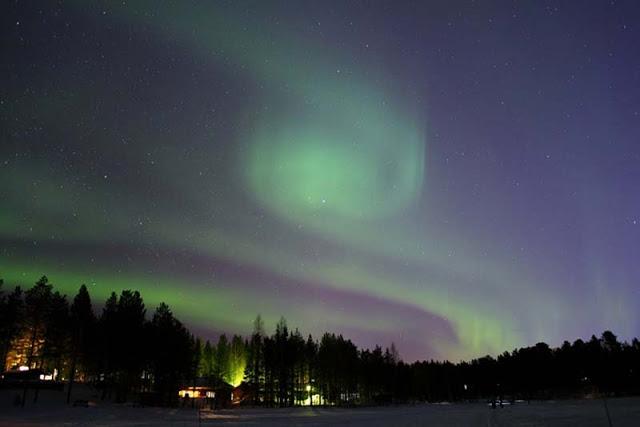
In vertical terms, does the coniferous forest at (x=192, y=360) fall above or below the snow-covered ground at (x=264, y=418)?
above

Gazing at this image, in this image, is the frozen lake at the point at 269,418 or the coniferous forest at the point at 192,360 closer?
the frozen lake at the point at 269,418

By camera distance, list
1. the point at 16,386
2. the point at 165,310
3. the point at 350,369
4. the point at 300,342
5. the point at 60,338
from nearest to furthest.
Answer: the point at 16,386
the point at 60,338
the point at 165,310
the point at 300,342
the point at 350,369

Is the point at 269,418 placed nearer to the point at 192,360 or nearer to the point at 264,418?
the point at 264,418

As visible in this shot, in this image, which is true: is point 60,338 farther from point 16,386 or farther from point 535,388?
point 535,388

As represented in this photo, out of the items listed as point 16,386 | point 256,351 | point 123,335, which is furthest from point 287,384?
point 16,386

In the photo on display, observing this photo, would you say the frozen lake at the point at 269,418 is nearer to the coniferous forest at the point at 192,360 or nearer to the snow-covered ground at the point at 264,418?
the snow-covered ground at the point at 264,418

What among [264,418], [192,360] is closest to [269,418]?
[264,418]

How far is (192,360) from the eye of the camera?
335 feet

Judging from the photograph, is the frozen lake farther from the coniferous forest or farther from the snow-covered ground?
the coniferous forest

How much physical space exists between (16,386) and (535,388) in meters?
175

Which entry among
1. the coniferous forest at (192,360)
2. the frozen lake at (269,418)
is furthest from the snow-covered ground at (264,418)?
the coniferous forest at (192,360)

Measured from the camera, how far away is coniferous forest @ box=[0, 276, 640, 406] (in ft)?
277

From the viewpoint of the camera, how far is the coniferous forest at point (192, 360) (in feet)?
277

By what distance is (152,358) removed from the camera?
86.4 metres
